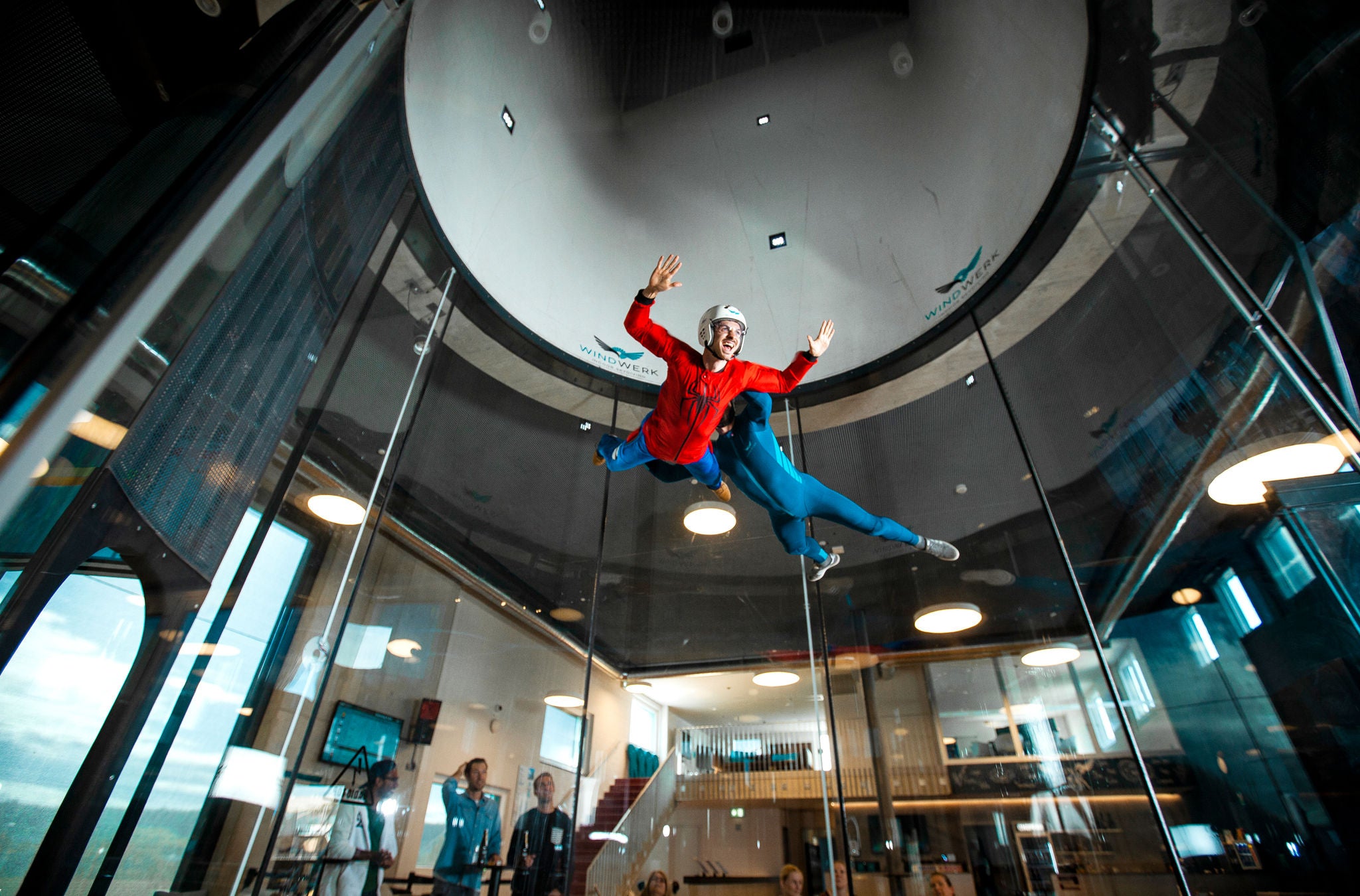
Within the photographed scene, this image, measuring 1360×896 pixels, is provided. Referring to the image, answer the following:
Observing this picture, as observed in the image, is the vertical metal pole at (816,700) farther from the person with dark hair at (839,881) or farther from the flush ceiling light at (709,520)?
the flush ceiling light at (709,520)

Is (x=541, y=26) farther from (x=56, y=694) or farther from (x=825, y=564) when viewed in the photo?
(x=56, y=694)

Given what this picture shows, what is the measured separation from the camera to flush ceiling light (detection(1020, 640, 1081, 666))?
373cm

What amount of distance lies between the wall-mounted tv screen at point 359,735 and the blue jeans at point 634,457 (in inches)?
67.3

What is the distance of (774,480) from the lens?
3188 mm

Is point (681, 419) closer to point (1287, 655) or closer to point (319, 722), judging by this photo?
point (319, 722)

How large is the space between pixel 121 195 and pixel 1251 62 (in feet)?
13.8

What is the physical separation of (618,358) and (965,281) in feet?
8.78

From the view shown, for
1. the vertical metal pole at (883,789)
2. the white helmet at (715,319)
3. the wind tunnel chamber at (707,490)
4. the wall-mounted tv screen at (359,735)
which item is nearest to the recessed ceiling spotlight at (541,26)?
the wind tunnel chamber at (707,490)

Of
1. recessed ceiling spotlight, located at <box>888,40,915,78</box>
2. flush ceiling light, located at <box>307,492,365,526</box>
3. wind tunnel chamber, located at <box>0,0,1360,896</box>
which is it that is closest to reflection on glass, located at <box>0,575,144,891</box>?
wind tunnel chamber, located at <box>0,0,1360,896</box>

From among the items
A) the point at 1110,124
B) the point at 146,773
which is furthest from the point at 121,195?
the point at 1110,124

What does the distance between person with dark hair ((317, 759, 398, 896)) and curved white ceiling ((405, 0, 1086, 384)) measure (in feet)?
9.85

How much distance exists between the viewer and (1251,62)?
2.61 metres

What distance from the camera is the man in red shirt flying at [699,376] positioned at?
9.38 feet

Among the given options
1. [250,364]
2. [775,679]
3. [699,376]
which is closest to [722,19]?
[699,376]
